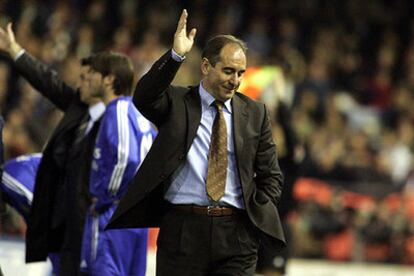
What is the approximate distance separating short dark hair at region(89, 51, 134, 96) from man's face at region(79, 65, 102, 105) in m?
0.08

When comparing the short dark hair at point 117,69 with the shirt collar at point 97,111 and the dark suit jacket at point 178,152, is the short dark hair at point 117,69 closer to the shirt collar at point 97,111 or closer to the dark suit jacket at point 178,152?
the shirt collar at point 97,111

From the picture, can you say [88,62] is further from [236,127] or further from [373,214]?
[373,214]

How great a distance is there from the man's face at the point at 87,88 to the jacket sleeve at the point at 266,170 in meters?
2.01

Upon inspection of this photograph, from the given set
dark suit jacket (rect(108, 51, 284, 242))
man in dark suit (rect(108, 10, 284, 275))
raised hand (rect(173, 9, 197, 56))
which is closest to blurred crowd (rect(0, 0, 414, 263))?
dark suit jacket (rect(108, 51, 284, 242))

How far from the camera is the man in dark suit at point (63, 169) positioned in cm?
940

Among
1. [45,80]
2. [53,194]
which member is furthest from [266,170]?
[45,80]

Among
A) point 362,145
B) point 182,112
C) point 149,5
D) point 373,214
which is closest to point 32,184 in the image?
point 182,112

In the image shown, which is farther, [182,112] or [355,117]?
[355,117]

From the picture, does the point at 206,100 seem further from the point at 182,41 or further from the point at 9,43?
the point at 9,43

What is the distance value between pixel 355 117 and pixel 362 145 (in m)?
1.54

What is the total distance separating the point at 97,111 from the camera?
9.44 meters

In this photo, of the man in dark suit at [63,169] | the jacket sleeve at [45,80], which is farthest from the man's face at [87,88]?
the jacket sleeve at [45,80]

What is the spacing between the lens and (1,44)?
988cm

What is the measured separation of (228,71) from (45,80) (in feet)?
8.80
